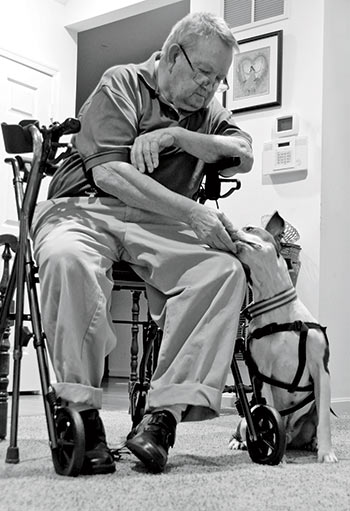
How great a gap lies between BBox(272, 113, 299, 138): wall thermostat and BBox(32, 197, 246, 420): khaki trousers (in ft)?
7.03

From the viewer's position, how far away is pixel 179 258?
65.3 inches

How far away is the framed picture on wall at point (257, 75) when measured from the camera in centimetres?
383

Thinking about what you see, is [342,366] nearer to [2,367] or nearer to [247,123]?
[247,123]

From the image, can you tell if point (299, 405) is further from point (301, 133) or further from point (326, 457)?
point (301, 133)

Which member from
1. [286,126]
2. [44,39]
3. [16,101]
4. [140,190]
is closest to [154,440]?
[140,190]

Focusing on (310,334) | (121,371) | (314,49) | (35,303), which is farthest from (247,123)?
(121,371)

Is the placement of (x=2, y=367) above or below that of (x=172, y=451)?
above

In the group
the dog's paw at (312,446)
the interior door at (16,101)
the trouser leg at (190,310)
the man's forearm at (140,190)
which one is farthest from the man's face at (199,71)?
the interior door at (16,101)

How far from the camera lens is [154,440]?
4.90 feet

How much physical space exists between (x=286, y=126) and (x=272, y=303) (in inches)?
77.6

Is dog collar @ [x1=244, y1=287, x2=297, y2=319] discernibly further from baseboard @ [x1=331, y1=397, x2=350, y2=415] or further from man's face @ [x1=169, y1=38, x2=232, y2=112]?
baseboard @ [x1=331, y1=397, x2=350, y2=415]

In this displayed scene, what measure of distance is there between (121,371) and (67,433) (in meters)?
5.17

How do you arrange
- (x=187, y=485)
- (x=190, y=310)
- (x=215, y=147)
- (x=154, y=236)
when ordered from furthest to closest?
(x=215, y=147) → (x=154, y=236) → (x=190, y=310) → (x=187, y=485)

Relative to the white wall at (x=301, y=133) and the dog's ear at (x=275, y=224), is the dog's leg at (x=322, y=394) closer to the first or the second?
the dog's ear at (x=275, y=224)
